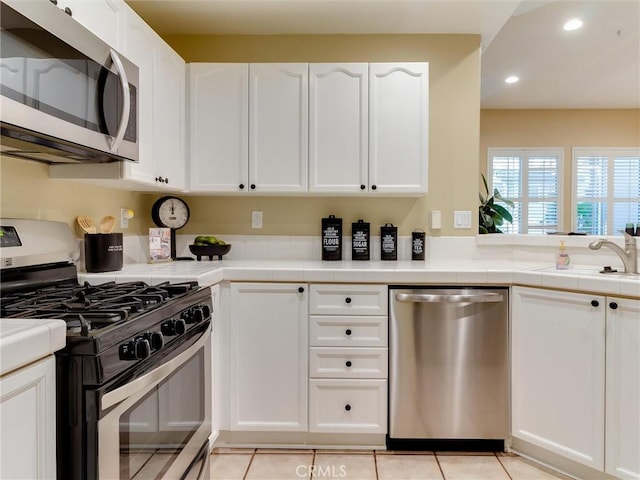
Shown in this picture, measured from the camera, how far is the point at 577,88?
17.1 feet

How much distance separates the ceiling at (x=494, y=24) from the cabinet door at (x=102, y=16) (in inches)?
27.8

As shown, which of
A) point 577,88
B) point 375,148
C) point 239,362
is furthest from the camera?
point 577,88

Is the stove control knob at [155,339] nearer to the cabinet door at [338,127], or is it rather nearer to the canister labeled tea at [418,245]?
the cabinet door at [338,127]

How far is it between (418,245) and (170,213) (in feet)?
5.23

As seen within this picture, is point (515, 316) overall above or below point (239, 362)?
above

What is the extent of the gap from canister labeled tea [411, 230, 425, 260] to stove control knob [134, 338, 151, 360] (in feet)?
6.38

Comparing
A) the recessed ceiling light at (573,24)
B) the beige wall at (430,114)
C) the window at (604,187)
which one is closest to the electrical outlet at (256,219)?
the beige wall at (430,114)

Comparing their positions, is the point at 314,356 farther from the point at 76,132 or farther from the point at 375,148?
the point at 76,132

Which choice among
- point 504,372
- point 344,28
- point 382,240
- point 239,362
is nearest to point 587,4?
point 344,28

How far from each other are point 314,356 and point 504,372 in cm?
94

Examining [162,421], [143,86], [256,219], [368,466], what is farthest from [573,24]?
[162,421]

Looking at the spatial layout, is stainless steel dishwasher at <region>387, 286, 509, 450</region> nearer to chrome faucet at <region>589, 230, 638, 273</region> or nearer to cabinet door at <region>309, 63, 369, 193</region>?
chrome faucet at <region>589, 230, 638, 273</region>

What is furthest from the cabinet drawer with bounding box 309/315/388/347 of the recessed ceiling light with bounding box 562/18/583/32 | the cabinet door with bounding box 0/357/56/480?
the recessed ceiling light with bounding box 562/18/583/32

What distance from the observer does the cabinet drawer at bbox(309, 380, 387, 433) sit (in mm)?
2172
